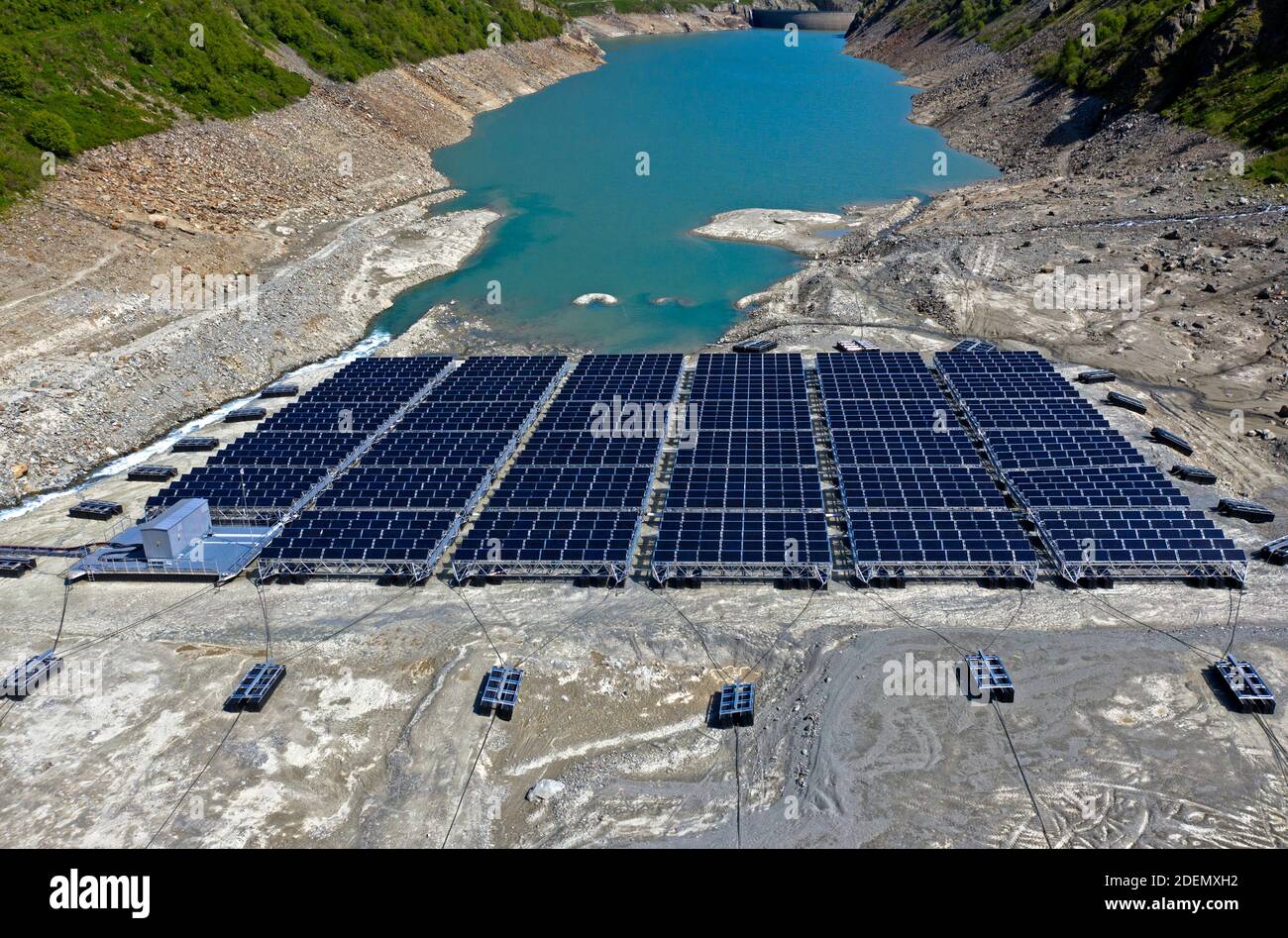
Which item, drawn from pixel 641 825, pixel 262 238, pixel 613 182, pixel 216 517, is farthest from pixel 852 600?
pixel 613 182

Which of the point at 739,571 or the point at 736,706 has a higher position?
the point at 739,571

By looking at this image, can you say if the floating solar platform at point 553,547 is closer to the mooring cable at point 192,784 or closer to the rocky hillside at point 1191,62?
the mooring cable at point 192,784

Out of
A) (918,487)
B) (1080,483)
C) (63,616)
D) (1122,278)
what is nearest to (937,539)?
(918,487)

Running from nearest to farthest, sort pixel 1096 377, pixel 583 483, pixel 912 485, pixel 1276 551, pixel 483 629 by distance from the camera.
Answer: pixel 483 629
pixel 1276 551
pixel 912 485
pixel 583 483
pixel 1096 377

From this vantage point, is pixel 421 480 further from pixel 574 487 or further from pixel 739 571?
pixel 739 571

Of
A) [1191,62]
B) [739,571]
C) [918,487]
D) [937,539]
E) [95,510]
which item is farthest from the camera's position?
[1191,62]

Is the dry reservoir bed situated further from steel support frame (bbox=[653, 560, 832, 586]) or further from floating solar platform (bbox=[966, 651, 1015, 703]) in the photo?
steel support frame (bbox=[653, 560, 832, 586])

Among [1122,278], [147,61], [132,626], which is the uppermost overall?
[147,61]

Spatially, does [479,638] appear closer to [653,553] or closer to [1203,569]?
[653,553]

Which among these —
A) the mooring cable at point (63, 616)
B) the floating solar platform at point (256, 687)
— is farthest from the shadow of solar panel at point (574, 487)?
the mooring cable at point (63, 616)
